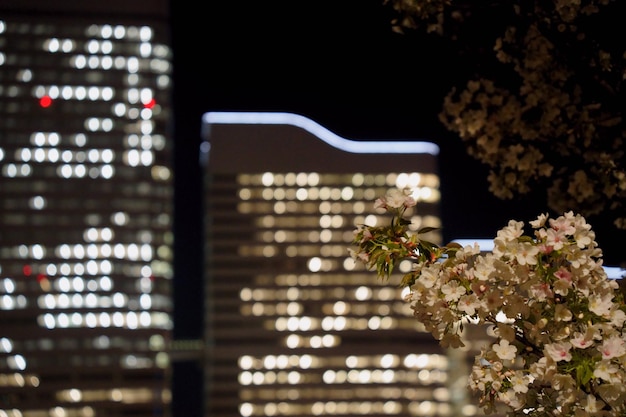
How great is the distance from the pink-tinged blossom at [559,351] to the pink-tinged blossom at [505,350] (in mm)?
90

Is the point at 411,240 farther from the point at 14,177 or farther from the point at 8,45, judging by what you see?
the point at 8,45

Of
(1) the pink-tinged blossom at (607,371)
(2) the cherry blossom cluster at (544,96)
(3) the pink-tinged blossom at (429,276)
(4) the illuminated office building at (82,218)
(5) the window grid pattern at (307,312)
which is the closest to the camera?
(1) the pink-tinged blossom at (607,371)

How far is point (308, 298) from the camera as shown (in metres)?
77.8

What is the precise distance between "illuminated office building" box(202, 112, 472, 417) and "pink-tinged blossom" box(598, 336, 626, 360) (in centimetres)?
7445

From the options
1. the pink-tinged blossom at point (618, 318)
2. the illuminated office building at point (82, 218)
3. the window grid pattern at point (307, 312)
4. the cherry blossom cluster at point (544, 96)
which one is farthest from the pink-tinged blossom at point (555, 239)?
the window grid pattern at point (307, 312)

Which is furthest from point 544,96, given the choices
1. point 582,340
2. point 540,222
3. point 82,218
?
point 82,218

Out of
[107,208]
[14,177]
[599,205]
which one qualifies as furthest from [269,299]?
[599,205]

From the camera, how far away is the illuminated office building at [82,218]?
70.1 m

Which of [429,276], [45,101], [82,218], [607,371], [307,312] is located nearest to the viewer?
[607,371]

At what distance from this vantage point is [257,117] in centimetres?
8562

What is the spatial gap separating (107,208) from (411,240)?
2886 inches

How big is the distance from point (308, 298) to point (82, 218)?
762 inches

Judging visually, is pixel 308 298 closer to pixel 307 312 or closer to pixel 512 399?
pixel 307 312

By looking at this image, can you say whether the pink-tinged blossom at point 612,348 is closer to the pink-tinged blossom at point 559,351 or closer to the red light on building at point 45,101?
the pink-tinged blossom at point 559,351
